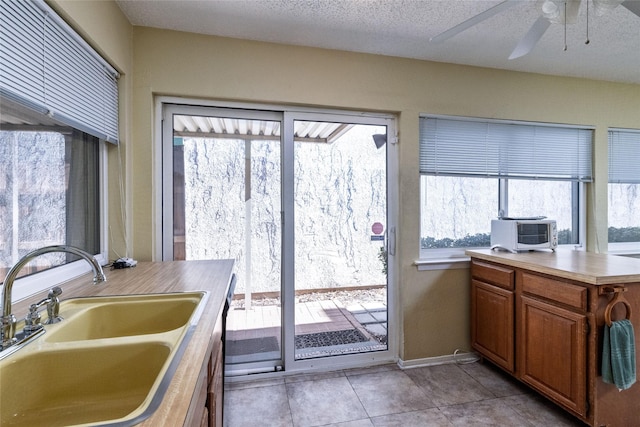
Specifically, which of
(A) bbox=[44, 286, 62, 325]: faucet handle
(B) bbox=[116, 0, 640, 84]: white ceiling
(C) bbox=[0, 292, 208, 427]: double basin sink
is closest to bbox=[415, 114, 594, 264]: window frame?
(B) bbox=[116, 0, 640, 84]: white ceiling

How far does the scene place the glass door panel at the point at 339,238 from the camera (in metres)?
2.48

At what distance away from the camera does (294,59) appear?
2.31m

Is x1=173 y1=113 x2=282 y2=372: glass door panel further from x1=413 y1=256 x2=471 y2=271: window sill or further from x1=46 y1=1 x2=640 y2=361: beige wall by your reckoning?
Answer: x1=413 y1=256 x2=471 y2=271: window sill

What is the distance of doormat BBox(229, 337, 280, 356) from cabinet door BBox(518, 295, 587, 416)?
1818 mm

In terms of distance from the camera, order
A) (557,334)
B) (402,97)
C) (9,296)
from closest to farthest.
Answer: (9,296) → (557,334) → (402,97)

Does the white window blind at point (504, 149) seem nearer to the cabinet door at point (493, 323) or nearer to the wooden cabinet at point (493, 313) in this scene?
the wooden cabinet at point (493, 313)

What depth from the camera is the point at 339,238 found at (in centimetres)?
257

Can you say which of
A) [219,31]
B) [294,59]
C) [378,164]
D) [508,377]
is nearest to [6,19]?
[219,31]

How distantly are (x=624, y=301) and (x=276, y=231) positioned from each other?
220 centimetres

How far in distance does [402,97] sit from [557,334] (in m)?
1.99

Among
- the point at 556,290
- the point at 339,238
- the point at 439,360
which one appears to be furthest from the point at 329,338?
the point at 556,290

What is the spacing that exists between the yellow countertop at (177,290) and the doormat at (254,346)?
755 millimetres

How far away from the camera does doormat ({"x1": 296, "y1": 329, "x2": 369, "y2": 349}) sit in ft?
8.25

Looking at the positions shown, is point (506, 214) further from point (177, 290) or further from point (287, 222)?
point (177, 290)
